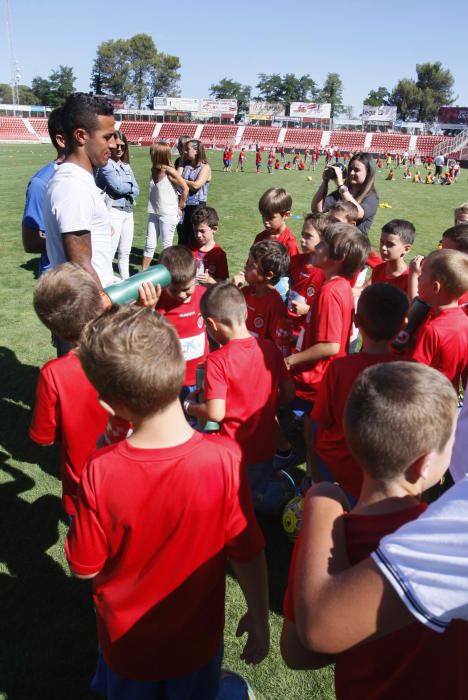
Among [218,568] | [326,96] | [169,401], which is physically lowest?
[218,568]

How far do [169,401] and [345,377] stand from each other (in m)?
1.43

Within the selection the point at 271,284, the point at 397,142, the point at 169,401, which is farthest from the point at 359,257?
the point at 397,142

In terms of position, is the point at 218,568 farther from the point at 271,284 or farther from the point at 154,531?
the point at 271,284

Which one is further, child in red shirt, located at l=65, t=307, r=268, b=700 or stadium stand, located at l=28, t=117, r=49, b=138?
stadium stand, located at l=28, t=117, r=49, b=138

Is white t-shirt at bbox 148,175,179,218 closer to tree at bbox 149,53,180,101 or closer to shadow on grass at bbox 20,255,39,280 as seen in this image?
shadow on grass at bbox 20,255,39,280

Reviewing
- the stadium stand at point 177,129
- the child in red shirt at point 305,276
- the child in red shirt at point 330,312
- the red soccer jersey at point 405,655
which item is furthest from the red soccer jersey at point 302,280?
the stadium stand at point 177,129

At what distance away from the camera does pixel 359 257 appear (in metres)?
3.59

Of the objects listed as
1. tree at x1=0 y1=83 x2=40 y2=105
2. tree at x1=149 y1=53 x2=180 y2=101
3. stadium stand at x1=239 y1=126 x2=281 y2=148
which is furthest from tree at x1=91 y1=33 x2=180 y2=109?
stadium stand at x1=239 y1=126 x2=281 y2=148

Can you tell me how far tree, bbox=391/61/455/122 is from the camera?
10844 cm

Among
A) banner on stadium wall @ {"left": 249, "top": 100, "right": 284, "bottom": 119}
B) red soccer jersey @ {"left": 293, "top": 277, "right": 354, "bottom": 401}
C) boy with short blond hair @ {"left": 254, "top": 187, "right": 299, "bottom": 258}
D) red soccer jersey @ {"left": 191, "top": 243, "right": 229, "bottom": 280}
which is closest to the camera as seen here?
red soccer jersey @ {"left": 293, "top": 277, "right": 354, "bottom": 401}

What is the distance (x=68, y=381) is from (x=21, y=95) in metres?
135

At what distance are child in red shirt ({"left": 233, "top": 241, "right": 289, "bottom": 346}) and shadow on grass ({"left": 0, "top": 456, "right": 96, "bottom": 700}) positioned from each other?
2069 millimetres

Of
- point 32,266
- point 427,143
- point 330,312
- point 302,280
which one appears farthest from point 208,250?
point 427,143

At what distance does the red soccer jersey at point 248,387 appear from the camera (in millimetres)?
2857
